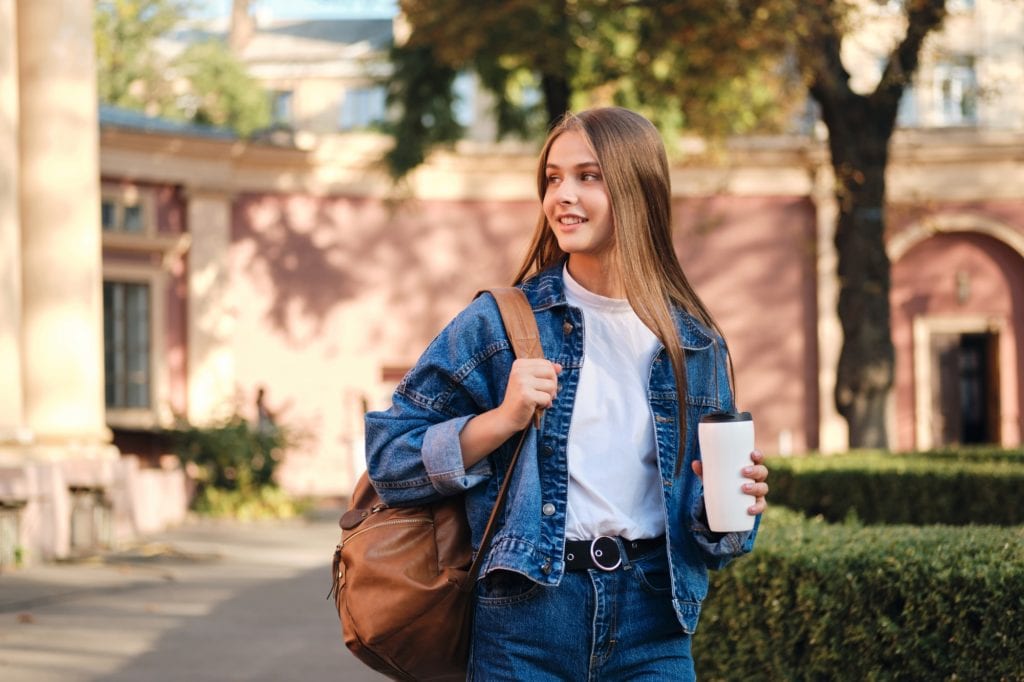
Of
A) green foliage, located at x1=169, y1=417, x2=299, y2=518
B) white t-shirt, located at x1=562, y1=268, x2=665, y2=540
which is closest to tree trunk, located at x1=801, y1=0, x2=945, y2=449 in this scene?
green foliage, located at x1=169, y1=417, x2=299, y2=518

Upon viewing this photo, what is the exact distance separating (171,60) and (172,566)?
3292cm

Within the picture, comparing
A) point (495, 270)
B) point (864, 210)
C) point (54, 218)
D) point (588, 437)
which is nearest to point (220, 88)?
point (495, 270)

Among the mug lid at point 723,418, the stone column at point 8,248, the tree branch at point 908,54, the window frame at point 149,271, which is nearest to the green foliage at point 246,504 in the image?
the window frame at point 149,271

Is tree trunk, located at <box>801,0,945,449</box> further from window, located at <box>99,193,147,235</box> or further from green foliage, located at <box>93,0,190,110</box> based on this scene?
green foliage, located at <box>93,0,190,110</box>

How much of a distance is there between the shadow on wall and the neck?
22.3m

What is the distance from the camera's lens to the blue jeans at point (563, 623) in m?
2.81

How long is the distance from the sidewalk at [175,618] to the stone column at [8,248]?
4.62 feet

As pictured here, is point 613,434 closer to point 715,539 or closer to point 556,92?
point 715,539

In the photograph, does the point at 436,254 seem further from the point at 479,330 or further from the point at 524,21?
the point at 479,330

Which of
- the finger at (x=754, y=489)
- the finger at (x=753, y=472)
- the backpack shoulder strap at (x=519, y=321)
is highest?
the backpack shoulder strap at (x=519, y=321)

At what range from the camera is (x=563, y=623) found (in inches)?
111

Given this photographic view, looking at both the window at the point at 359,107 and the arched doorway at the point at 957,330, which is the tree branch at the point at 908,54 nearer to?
the arched doorway at the point at 957,330

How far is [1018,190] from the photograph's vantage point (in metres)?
26.1

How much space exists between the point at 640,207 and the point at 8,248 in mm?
10558
